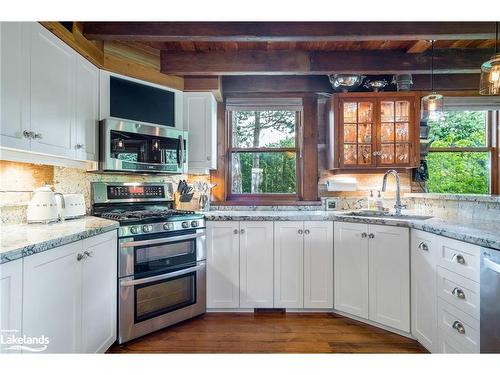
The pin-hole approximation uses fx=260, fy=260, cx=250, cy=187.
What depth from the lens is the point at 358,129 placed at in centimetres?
284

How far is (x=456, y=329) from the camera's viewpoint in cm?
157

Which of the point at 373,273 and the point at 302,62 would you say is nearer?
the point at 373,273

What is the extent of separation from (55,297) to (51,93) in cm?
127

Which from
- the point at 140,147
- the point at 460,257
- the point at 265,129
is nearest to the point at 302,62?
the point at 265,129

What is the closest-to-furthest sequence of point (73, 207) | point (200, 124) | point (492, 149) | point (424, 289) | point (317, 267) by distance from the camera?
1. point (424, 289)
2. point (73, 207)
3. point (317, 267)
4. point (200, 124)
5. point (492, 149)

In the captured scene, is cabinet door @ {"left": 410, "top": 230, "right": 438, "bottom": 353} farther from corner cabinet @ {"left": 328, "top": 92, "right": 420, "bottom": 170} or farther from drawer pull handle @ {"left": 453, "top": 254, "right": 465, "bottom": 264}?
corner cabinet @ {"left": 328, "top": 92, "right": 420, "bottom": 170}

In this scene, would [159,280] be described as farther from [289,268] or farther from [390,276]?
[390,276]

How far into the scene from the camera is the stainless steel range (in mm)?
1974

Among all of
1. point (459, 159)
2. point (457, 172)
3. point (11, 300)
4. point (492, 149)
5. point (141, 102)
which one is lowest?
point (11, 300)

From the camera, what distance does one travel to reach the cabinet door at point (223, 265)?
2473 mm

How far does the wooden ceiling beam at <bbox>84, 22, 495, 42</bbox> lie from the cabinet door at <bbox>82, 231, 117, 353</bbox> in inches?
61.3

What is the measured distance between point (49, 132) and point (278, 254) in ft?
6.59

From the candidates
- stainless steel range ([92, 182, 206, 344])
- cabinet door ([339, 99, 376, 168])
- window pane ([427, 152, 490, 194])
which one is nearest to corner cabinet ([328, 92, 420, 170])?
cabinet door ([339, 99, 376, 168])
